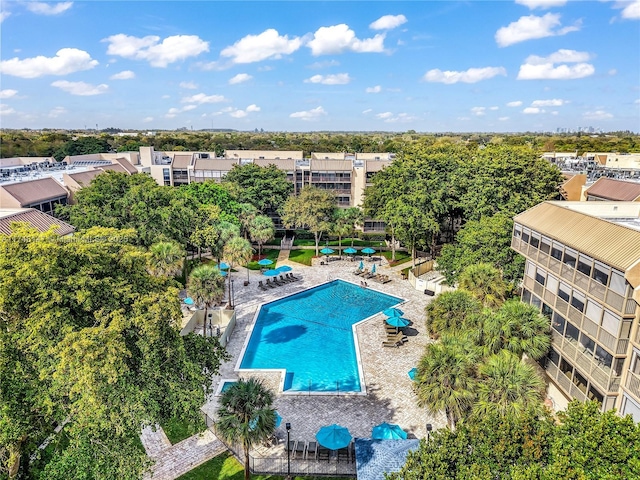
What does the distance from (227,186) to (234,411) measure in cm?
3734

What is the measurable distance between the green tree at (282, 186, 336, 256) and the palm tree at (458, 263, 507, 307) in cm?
2338

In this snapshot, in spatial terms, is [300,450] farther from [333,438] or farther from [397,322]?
[397,322]

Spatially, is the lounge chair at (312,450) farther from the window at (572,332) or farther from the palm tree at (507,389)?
the window at (572,332)

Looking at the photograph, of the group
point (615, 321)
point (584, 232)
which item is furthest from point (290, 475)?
point (584, 232)

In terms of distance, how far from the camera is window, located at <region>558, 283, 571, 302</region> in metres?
21.9

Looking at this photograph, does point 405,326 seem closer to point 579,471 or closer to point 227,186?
point 579,471

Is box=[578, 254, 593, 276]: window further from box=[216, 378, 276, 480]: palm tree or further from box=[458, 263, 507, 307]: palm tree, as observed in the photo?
box=[216, 378, 276, 480]: palm tree

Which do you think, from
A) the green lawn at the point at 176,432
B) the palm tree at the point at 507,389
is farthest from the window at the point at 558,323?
the green lawn at the point at 176,432

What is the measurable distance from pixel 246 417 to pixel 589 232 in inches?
723

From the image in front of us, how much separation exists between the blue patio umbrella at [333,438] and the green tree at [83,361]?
665cm

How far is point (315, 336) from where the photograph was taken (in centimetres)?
3238

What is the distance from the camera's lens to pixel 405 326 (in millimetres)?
31953

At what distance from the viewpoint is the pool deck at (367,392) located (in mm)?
21969

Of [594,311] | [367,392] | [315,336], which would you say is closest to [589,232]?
[594,311]
